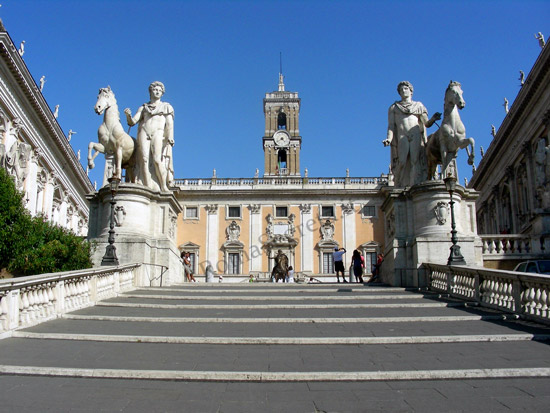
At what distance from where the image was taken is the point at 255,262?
45781 millimetres

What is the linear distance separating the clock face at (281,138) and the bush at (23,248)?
170 feet

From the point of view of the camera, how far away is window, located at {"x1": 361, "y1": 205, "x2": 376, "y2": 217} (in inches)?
1832

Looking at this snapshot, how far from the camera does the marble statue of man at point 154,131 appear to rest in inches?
625

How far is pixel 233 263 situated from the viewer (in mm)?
45938

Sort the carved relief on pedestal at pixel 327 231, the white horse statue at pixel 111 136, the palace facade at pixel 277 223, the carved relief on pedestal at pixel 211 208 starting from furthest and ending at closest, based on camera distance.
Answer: the carved relief on pedestal at pixel 211 208 < the carved relief on pedestal at pixel 327 231 < the palace facade at pixel 277 223 < the white horse statue at pixel 111 136

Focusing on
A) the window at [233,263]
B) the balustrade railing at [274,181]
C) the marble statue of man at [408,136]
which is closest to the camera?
the marble statue of man at [408,136]

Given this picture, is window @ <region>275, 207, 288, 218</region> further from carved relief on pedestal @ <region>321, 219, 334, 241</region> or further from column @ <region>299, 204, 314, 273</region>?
carved relief on pedestal @ <region>321, 219, 334, 241</region>

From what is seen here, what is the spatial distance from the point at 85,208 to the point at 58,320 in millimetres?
→ 51784

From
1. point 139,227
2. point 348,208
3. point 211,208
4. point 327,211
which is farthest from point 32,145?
point 348,208

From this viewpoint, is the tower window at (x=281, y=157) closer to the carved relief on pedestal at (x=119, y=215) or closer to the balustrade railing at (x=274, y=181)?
the balustrade railing at (x=274, y=181)

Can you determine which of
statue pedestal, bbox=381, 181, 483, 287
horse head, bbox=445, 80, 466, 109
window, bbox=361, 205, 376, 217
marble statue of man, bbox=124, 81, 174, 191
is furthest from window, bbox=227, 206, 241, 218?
horse head, bbox=445, 80, 466, 109

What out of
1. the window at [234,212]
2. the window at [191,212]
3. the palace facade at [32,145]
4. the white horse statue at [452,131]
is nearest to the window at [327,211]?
the window at [234,212]

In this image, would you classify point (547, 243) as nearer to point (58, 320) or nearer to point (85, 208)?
point (58, 320)

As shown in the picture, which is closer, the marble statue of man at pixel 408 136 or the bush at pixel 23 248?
the marble statue of man at pixel 408 136
